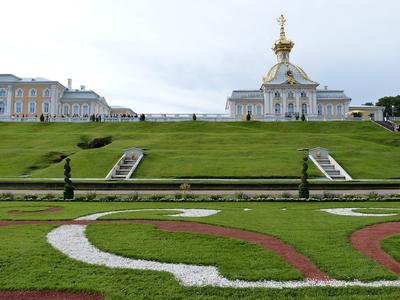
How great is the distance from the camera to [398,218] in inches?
545

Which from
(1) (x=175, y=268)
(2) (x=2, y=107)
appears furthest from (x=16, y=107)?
(1) (x=175, y=268)

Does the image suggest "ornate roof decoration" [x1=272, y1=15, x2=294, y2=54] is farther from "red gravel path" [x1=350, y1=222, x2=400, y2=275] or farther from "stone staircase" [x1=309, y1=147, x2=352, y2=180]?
"red gravel path" [x1=350, y1=222, x2=400, y2=275]

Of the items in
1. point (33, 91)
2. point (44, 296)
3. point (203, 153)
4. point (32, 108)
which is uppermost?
point (33, 91)

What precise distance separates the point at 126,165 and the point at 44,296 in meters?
26.8

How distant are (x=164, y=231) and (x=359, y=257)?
521 cm

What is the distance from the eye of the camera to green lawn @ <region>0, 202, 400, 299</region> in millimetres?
6758

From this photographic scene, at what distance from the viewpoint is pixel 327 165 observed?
32844 mm

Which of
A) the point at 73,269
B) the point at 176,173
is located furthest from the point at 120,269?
the point at 176,173

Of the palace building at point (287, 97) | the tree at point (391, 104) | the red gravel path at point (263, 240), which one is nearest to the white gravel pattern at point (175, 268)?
the red gravel path at point (263, 240)

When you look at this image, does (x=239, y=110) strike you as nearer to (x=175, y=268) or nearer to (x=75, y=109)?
(x=75, y=109)

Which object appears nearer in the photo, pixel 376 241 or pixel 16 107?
pixel 376 241

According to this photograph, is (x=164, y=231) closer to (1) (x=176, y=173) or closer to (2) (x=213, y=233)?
(2) (x=213, y=233)

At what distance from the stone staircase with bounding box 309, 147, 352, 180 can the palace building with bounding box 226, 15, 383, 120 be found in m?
52.3

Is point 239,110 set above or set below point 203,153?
above
